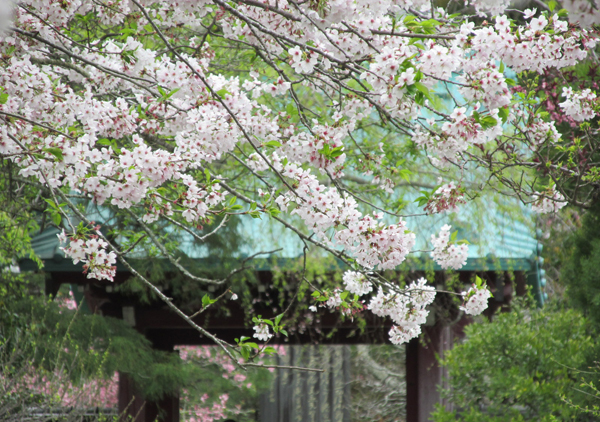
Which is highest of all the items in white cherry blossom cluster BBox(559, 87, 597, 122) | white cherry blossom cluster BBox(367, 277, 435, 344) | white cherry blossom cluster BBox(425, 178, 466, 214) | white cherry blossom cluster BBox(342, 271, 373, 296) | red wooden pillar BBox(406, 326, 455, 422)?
white cherry blossom cluster BBox(559, 87, 597, 122)

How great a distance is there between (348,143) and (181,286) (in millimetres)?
2103

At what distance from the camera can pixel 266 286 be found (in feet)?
20.0

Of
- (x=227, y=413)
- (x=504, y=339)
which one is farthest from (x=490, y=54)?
(x=227, y=413)

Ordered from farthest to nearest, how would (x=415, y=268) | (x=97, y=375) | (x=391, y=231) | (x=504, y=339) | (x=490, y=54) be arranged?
(x=415, y=268), (x=504, y=339), (x=97, y=375), (x=391, y=231), (x=490, y=54)

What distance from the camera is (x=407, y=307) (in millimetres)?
2703

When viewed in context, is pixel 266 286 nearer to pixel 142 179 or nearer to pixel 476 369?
pixel 476 369

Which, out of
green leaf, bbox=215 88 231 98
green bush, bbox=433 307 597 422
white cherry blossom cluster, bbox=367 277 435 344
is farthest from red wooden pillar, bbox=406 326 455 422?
green leaf, bbox=215 88 231 98

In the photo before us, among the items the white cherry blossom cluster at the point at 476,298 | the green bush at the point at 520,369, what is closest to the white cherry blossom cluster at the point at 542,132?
the white cherry blossom cluster at the point at 476,298

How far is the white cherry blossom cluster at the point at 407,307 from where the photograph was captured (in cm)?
265

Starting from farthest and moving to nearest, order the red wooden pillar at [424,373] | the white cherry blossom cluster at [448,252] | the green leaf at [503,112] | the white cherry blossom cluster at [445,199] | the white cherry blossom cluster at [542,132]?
the red wooden pillar at [424,373], the white cherry blossom cluster at [542,132], the white cherry blossom cluster at [448,252], the white cherry blossom cluster at [445,199], the green leaf at [503,112]

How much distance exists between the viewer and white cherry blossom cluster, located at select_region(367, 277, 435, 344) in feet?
8.70

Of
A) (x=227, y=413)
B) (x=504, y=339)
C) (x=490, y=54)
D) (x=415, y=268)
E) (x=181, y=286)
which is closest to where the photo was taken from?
(x=490, y=54)

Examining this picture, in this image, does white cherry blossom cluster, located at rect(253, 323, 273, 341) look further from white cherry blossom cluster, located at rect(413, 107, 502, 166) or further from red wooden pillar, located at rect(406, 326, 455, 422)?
red wooden pillar, located at rect(406, 326, 455, 422)

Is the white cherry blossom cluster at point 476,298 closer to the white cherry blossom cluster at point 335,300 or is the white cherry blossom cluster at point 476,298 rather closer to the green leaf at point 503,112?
the white cherry blossom cluster at point 335,300
